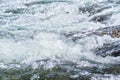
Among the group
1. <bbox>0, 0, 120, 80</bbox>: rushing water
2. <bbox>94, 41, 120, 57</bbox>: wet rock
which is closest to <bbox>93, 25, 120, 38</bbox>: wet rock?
<bbox>0, 0, 120, 80</bbox>: rushing water

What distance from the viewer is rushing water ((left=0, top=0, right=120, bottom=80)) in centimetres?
661

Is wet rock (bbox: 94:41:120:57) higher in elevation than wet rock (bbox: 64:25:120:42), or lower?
lower

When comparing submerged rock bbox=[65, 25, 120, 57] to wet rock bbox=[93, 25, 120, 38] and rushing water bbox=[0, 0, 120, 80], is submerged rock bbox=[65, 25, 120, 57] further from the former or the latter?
rushing water bbox=[0, 0, 120, 80]

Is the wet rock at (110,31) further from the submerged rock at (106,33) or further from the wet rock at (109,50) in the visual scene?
the wet rock at (109,50)

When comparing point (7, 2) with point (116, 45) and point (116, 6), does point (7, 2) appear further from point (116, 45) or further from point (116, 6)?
point (116, 45)

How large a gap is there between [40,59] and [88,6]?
6369 mm

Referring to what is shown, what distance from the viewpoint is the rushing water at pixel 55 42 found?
6.61 metres

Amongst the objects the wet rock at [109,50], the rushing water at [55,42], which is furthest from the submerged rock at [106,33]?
the rushing water at [55,42]

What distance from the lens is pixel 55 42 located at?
857cm

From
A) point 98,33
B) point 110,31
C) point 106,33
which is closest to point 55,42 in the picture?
point 98,33

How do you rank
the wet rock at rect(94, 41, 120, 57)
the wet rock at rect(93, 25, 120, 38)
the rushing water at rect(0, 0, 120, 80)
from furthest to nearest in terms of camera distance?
the wet rock at rect(93, 25, 120, 38) → the wet rock at rect(94, 41, 120, 57) → the rushing water at rect(0, 0, 120, 80)

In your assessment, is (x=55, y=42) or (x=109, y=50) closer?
(x=109, y=50)

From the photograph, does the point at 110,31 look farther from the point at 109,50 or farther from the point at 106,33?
the point at 109,50

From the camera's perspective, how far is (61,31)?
991 cm
